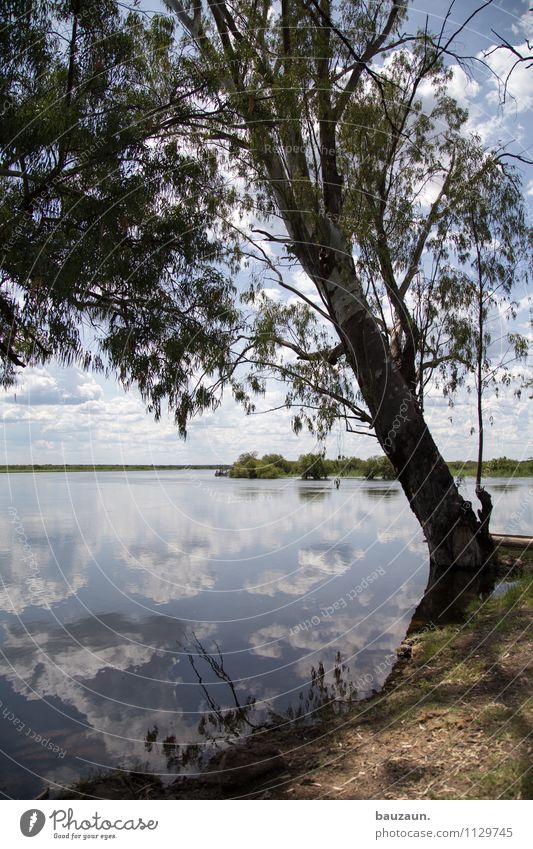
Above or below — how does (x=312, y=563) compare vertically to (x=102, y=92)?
below

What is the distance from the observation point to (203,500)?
18.5m

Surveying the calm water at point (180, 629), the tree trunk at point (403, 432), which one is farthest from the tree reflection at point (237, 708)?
the tree trunk at point (403, 432)

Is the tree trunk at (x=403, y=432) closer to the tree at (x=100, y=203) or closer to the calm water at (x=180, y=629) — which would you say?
the calm water at (x=180, y=629)

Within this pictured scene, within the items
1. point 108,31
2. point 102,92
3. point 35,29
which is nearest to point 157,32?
point 108,31

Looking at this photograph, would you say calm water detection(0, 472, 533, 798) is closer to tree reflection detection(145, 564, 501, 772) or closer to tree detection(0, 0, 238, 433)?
tree reflection detection(145, 564, 501, 772)

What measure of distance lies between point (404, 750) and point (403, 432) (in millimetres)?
5330

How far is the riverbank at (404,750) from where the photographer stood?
272 centimetres

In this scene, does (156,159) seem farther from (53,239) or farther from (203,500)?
(203,500)

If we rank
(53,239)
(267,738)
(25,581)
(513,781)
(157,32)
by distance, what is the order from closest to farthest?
(513,781) < (267,738) < (53,239) < (157,32) < (25,581)

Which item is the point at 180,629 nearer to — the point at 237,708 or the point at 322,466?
the point at 237,708

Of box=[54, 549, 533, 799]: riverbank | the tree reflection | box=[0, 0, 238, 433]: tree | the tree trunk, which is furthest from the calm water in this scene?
box=[0, 0, 238, 433]: tree

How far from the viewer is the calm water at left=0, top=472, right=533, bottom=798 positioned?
3.80 m

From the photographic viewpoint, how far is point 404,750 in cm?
310

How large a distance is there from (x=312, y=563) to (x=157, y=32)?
7.02 m
